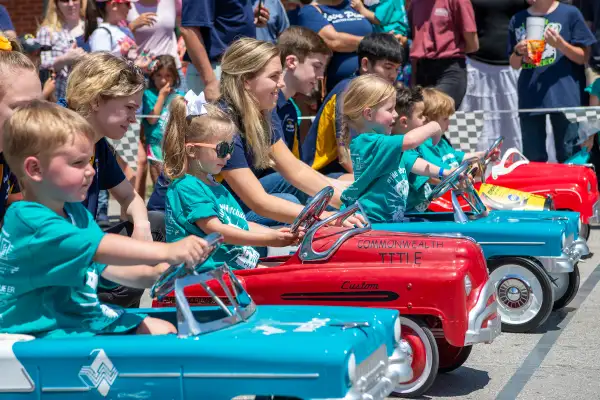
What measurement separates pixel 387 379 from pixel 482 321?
3.73 ft

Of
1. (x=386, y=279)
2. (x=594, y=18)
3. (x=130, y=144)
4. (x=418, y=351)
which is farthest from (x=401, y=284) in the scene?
(x=594, y=18)

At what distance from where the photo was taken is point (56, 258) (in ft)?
11.4

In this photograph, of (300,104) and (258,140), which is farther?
(300,104)

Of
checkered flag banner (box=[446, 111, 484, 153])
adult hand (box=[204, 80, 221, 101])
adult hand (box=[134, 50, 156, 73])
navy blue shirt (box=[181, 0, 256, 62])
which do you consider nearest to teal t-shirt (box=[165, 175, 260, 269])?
adult hand (box=[204, 80, 221, 101])

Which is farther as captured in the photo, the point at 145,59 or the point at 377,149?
the point at 145,59

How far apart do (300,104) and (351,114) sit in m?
3.61

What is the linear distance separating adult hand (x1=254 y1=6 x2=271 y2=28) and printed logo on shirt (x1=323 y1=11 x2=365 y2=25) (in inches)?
22.2

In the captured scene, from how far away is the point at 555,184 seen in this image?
312 inches

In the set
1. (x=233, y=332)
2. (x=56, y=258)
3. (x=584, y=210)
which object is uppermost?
(x=56, y=258)

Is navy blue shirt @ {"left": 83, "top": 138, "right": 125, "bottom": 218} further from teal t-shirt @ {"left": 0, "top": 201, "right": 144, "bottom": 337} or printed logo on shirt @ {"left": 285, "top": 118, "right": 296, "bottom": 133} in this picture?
printed logo on shirt @ {"left": 285, "top": 118, "right": 296, "bottom": 133}

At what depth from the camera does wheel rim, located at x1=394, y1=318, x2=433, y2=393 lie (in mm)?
4727

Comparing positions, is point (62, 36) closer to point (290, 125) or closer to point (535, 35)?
point (290, 125)

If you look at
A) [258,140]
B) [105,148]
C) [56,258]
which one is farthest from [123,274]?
[258,140]

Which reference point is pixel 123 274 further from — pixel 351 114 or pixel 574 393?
pixel 351 114
